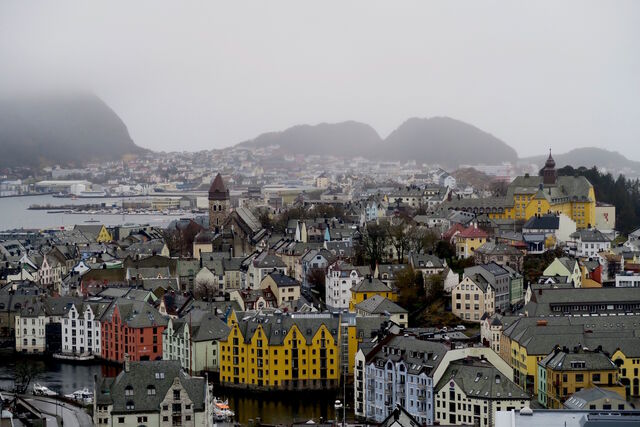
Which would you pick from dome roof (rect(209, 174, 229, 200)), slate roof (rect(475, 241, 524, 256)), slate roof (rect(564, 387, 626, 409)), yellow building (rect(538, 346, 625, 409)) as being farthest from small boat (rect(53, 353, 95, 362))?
dome roof (rect(209, 174, 229, 200))

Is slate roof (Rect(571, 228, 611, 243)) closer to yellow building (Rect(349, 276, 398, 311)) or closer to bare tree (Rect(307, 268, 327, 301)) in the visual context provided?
yellow building (Rect(349, 276, 398, 311))

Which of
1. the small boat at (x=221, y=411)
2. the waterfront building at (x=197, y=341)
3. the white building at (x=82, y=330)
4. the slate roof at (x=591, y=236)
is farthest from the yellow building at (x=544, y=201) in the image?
the small boat at (x=221, y=411)

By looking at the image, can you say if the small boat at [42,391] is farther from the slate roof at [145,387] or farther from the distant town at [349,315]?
the slate roof at [145,387]

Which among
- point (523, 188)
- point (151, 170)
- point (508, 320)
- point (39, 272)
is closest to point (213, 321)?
point (508, 320)

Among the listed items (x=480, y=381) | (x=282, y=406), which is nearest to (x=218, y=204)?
(x=282, y=406)

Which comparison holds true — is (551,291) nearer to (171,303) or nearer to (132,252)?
(171,303)

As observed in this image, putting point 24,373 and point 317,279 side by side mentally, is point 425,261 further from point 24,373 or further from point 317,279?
point 24,373

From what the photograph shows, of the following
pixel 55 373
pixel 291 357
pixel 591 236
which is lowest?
pixel 55 373
